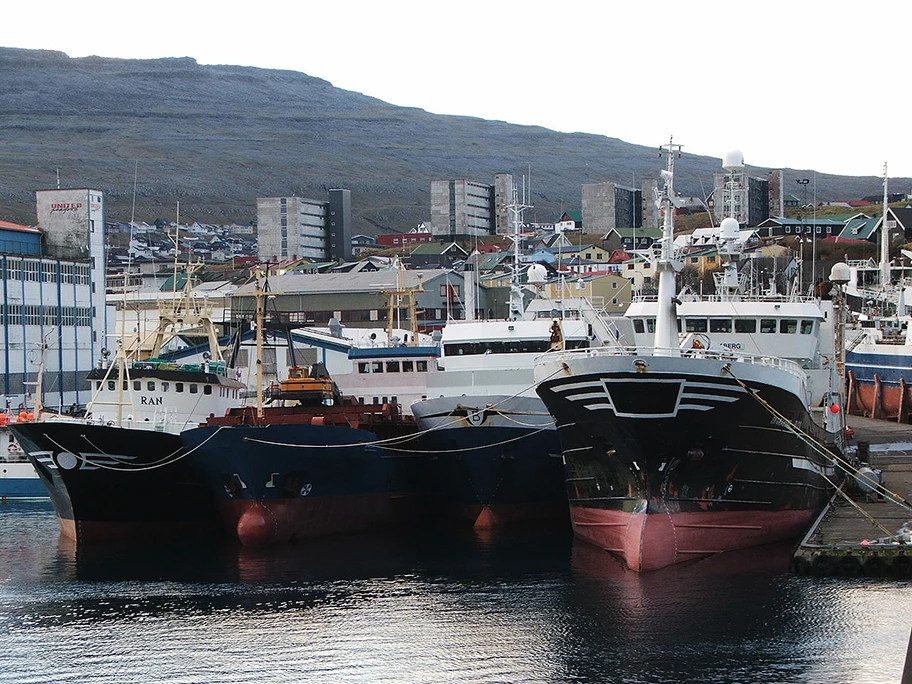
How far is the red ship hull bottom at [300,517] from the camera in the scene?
115ft

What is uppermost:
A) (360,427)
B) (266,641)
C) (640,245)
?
(640,245)

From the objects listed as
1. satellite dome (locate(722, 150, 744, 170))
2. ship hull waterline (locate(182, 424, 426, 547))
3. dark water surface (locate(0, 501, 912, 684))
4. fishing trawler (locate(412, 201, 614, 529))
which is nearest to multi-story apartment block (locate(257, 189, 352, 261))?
satellite dome (locate(722, 150, 744, 170))

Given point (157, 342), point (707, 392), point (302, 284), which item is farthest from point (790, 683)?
point (302, 284)

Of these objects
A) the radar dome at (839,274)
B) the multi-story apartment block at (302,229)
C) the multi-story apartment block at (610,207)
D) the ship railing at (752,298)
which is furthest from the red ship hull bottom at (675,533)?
the multi-story apartment block at (302,229)

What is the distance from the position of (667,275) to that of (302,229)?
145 m

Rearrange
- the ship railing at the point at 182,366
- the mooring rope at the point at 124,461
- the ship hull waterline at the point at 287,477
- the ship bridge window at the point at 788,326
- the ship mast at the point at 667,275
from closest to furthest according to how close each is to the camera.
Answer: the ship mast at the point at 667,275 → the ship hull waterline at the point at 287,477 → the mooring rope at the point at 124,461 → the ship bridge window at the point at 788,326 → the ship railing at the point at 182,366

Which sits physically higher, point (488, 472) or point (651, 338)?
point (651, 338)

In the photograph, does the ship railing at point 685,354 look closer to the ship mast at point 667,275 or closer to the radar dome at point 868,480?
the ship mast at point 667,275

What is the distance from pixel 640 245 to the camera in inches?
5719

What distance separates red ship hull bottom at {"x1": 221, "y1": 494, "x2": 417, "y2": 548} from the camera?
35156mm

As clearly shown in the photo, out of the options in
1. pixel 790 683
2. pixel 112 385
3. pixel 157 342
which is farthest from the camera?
pixel 157 342

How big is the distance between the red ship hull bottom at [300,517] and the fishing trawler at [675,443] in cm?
691

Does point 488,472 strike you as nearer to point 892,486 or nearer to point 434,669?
point 892,486

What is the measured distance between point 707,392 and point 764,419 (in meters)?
2.46
